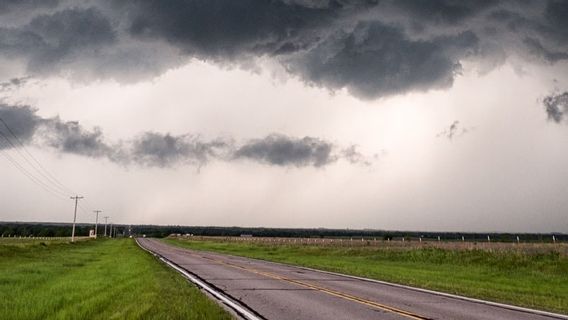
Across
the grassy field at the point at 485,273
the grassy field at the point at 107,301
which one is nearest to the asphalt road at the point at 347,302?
the grassy field at the point at 107,301

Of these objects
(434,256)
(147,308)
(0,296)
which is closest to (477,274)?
(434,256)

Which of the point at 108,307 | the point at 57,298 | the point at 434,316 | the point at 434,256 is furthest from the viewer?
the point at 434,256

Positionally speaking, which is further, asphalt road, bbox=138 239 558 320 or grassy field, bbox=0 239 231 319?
asphalt road, bbox=138 239 558 320

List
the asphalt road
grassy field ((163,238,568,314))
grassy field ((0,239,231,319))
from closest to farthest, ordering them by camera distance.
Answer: grassy field ((0,239,231,319)), the asphalt road, grassy field ((163,238,568,314))

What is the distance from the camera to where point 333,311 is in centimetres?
1233

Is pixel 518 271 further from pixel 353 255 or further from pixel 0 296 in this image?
pixel 0 296

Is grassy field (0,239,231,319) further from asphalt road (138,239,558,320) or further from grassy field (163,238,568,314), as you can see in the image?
grassy field (163,238,568,314)

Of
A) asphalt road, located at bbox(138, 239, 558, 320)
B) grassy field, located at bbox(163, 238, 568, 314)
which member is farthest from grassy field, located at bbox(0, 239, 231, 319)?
grassy field, located at bbox(163, 238, 568, 314)

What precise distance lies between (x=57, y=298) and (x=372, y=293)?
9911 mm

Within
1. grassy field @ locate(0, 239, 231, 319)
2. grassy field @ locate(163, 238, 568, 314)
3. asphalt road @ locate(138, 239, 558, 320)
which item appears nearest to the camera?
grassy field @ locate(0, 239, 231, 319)

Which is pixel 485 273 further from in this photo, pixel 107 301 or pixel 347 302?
pixel 107 301

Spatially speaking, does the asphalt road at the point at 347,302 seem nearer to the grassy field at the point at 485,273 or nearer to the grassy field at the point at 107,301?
the grassy field at the point at 107,301

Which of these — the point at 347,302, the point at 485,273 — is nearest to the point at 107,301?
the point at 347,302

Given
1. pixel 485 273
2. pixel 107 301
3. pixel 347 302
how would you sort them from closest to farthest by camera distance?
pixel 107 301, pixel 347 302, pixel 485 273
